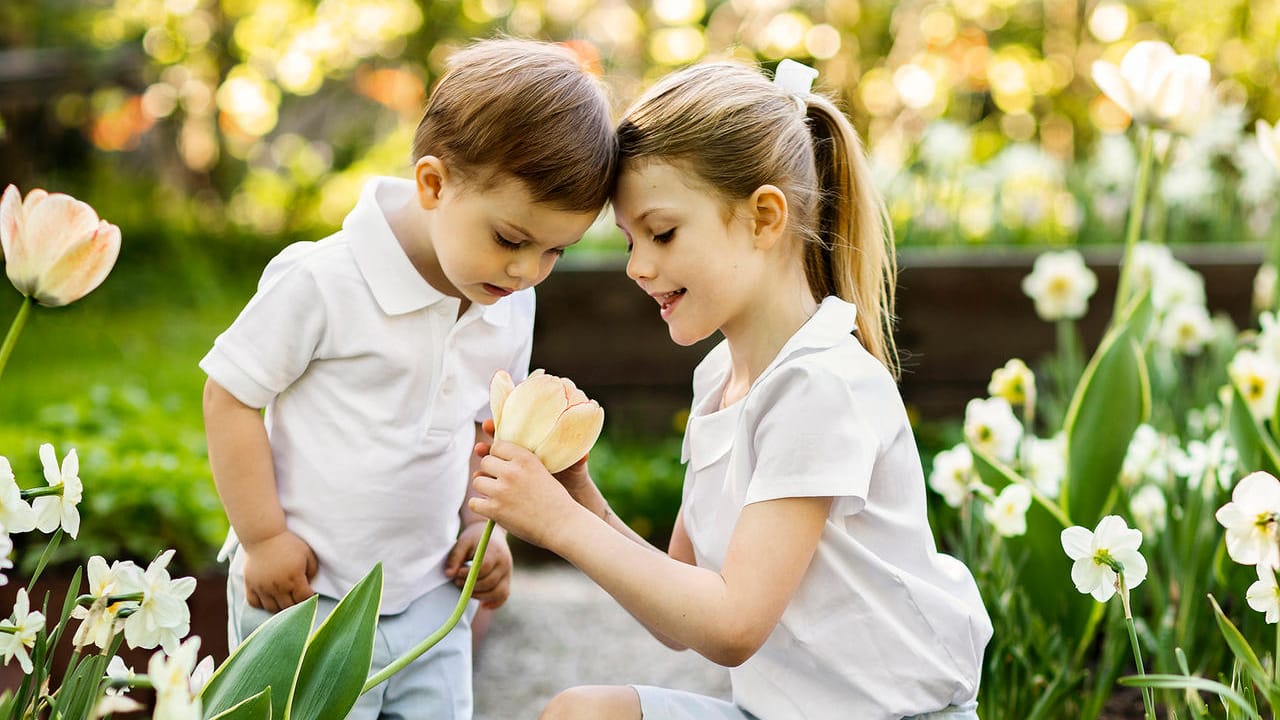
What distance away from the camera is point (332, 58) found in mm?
6238

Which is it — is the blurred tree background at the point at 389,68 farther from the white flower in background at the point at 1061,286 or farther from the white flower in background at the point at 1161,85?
the white flower in background at the point at 1161,85

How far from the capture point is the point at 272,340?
4.98ft

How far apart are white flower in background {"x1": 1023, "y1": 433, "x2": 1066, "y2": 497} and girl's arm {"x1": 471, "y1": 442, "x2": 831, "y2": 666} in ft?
2.94

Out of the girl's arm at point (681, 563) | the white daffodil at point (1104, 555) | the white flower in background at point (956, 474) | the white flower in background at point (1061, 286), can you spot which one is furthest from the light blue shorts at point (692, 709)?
the white flower in background at point (1061, 286)

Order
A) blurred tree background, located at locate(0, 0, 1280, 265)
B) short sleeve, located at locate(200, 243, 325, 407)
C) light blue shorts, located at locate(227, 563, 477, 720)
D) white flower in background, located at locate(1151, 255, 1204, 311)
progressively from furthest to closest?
1. blurred tree background, located at locate(0, 0, 1280, 265)
2. white flower in background, located at locate(1151, 255, 1204, 311)
3. light blue shorts, located at locate(227, 563, 477, 720)
4. short sleeve, located at locate(200, 243, 325, 407)

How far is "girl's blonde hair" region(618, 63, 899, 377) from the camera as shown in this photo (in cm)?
142

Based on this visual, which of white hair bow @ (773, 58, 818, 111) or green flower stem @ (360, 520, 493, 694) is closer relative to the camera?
green flower stem @ (360, 520, 493, 694)

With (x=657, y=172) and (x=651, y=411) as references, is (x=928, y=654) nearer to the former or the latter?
(x=657, y=172)

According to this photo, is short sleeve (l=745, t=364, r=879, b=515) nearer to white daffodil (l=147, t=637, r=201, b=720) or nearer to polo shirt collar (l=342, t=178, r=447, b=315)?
polo shirt collar (l=342, t=178, r=447, b=315)

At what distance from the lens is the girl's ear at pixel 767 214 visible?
1.43 metres

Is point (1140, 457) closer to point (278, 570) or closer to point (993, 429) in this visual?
point (993, 429)

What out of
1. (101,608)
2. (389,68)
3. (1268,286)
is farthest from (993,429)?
(389,68)

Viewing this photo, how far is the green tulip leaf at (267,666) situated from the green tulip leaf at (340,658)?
25 millimetres

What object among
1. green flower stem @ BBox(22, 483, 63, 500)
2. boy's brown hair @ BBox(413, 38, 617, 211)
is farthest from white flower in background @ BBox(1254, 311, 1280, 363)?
green flower stem @ BBox(22, 483, 63, 500)
